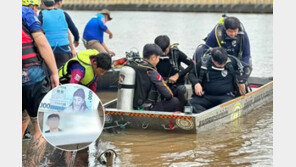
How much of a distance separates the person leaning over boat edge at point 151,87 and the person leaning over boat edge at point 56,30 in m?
1.74

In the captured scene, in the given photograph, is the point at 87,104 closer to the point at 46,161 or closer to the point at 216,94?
the point at 46,161

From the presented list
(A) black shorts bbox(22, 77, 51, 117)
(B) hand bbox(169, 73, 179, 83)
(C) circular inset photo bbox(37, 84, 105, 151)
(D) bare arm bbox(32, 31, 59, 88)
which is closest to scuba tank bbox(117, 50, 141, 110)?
(B) hand bbox(169, 73, 179, 83)

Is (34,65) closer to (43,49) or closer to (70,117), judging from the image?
(43,49)

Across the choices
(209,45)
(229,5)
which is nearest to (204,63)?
(209,45)

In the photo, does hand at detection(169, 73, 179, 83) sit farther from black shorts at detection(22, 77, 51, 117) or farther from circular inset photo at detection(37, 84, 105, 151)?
black shorts at detection(22, 77, 51, 117)

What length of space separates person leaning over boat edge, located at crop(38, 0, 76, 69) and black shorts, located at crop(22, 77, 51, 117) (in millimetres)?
4079

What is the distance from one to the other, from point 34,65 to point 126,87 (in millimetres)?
2896

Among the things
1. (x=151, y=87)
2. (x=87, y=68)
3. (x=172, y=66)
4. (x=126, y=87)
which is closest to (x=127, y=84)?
(x=126, y=87)

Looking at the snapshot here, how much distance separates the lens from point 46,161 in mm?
8141

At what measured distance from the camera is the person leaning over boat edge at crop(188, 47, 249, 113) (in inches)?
403

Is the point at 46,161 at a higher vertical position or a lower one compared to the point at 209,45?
lower

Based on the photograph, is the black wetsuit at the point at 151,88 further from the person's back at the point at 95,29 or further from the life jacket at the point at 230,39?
the person's back at the point at 95,29

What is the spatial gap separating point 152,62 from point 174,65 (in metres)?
0.88

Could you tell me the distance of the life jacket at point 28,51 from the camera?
6.67 m
